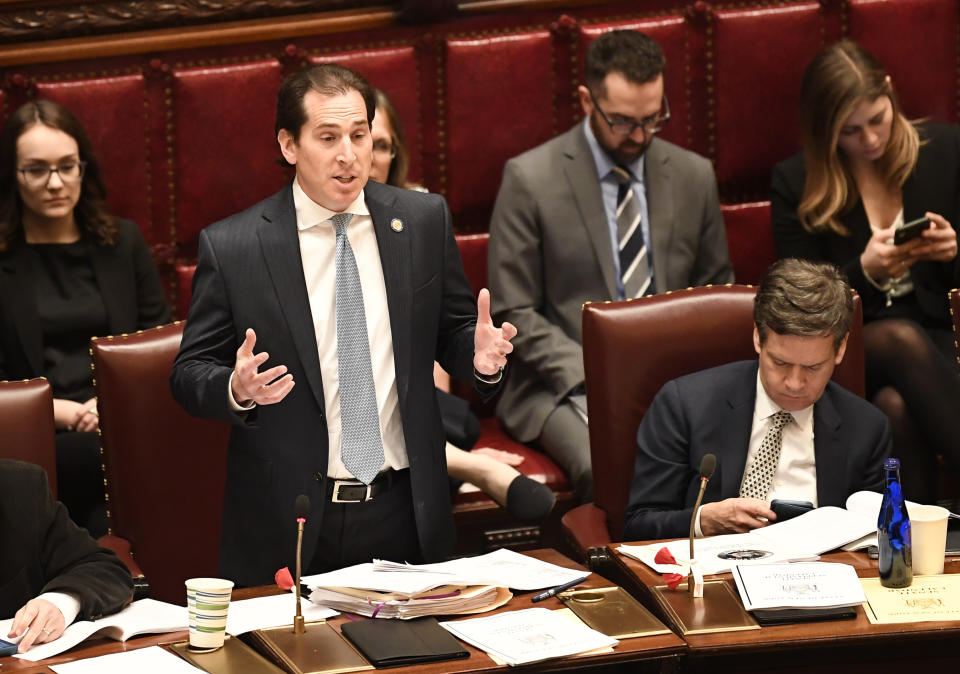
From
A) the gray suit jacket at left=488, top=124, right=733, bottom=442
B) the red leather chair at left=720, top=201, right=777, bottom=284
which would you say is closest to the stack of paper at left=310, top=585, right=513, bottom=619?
the gray suit jacket at left=488, top=124, right=733, bottom=442

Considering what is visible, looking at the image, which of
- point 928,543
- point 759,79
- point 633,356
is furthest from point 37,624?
point 759,79

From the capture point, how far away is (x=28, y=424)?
9.66ft

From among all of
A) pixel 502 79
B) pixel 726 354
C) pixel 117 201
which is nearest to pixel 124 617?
pixel 726 354

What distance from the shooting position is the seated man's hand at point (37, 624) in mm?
2291

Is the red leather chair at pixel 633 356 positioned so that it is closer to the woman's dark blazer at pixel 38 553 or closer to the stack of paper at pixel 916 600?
the stack of paper at pixel 916 600

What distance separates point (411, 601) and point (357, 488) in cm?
44

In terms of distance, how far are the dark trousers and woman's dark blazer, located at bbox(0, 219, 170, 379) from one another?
127cm

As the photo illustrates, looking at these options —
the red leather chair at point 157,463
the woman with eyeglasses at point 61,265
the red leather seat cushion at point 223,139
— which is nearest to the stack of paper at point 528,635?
the red leather chair at point 157,463

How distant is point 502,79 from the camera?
13.9ft

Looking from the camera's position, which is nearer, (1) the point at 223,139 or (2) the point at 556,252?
(2) the point at 556,252

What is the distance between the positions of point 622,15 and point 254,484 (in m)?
2.16

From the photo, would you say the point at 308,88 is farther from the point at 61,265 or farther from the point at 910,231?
the point at 910,231

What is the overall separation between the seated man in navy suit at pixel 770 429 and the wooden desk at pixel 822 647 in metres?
0.46

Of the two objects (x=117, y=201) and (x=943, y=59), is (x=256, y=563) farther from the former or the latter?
(x=943, y=59)
